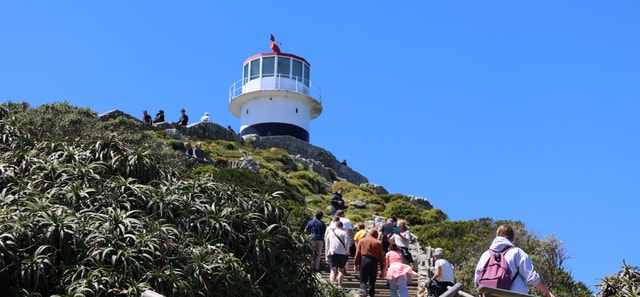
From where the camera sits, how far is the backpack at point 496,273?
8.86 meters

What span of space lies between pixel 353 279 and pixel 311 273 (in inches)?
156

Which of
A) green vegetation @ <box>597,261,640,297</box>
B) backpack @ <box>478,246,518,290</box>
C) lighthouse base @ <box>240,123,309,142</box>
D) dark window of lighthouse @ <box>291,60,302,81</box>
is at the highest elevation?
dark window of lighthouse @ <box>291,60,302,81</box>

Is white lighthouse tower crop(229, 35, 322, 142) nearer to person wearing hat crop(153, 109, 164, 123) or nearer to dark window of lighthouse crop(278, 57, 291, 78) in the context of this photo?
dark window of lighthouse crop(278, 57, 291, 78)

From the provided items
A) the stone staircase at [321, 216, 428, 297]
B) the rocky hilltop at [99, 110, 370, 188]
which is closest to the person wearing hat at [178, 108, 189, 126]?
the rocky hilltop at [99, 110, 370, 188]

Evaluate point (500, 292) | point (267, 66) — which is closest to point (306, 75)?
point (267, 66)

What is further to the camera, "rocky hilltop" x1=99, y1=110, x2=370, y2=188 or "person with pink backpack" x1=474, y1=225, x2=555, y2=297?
"rocky hilltop" x1=99, y1=110, x2=370, y2=188

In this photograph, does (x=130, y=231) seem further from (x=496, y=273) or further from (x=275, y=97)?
(x=275, y=97)

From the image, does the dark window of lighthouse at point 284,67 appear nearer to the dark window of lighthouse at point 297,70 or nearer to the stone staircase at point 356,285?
the dark window of lighthouse at point 297,70

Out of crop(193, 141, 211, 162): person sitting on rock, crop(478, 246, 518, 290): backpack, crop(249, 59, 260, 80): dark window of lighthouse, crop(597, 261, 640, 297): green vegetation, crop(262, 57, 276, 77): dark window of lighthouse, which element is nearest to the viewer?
crop(478, 246, 518, 290): backpack

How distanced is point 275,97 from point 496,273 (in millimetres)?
42503

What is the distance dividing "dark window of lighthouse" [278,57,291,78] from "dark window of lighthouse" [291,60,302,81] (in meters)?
0.26

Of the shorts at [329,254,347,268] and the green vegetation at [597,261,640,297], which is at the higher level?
the shorts at [329,254,347,268]

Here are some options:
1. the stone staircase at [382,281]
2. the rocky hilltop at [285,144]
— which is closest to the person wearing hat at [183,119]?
the rocky hilltop at [285,144]

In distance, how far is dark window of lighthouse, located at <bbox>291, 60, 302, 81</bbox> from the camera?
52319mm
